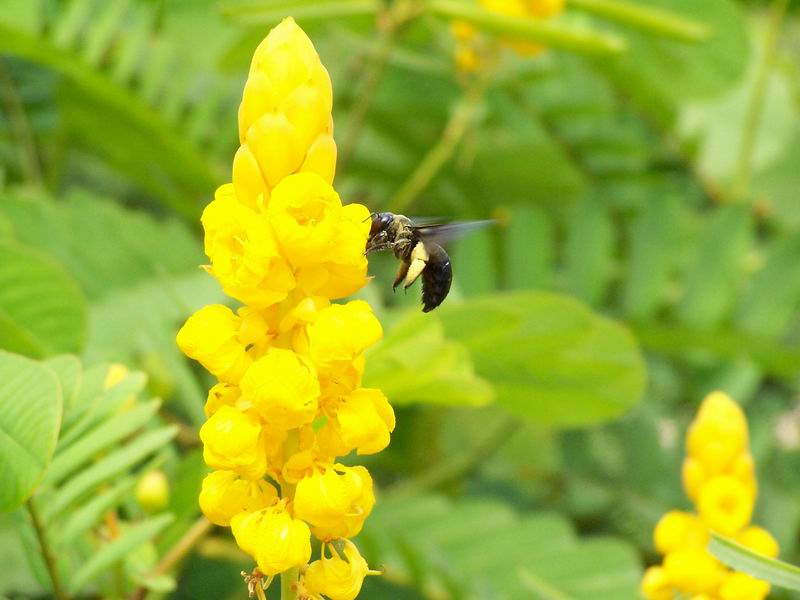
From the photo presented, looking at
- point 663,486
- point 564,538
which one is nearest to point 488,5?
point 564,538

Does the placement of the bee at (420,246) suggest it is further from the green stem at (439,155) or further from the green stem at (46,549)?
the green stem at (439,155)

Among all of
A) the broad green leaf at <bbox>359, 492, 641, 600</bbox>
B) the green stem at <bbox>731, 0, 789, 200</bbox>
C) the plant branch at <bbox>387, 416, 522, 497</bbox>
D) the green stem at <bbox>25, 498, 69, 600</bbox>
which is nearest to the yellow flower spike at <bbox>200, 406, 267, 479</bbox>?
the green stem at <bbox>25, 498, 69, 600</bbox>

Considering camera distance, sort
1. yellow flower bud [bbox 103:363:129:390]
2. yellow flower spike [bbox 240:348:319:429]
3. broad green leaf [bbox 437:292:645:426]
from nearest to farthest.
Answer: yellow flower spike [bbox 240:348:319:429] → yellow flower bud [bbox 103:363:129:390] → broad green leaf [bbox 437:292:645:426]

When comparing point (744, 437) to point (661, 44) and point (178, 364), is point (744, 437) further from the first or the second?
point (661, 44)

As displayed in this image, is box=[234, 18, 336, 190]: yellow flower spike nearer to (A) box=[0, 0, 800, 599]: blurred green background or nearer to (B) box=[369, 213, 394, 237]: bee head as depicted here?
(B) box=[369, 213, 394, 237]: bee head

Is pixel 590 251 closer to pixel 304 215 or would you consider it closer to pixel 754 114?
pixel 754 114
